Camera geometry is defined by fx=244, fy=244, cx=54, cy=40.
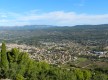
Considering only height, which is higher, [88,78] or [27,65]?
[27,65]

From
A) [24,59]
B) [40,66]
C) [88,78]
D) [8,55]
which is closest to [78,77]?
[88,78]

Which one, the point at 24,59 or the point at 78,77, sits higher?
the point at 24,59

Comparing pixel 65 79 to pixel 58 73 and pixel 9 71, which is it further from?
pixel 9 71

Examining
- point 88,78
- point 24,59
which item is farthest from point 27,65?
point 88,78

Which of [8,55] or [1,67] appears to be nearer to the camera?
[1,67]

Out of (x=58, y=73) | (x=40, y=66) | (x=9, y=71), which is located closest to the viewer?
(x=9, y=71)

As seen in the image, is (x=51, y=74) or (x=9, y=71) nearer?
(x=9, y=71)

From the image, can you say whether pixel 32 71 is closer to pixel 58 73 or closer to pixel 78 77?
pixel 58 73

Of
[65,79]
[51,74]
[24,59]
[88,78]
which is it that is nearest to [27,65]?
[24,59]

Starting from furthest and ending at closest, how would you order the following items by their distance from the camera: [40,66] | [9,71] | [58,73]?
[40,66] < [58,73] < [9,71]
